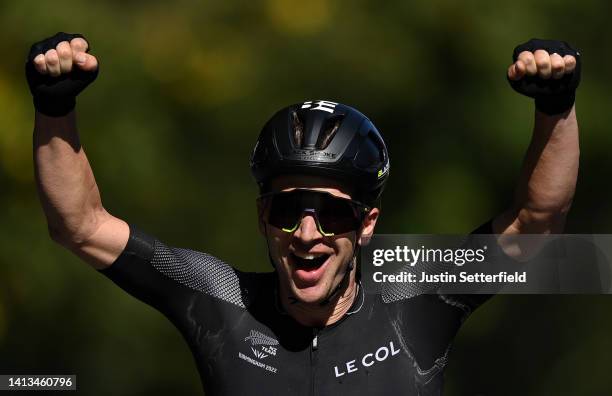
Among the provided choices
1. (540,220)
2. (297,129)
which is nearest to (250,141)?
(297,129)

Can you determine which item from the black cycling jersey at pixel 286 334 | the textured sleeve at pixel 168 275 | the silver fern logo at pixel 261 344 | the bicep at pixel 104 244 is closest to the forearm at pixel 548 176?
the black cycling jersey at pixel 286 334

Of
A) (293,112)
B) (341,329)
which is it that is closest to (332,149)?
(293,112)

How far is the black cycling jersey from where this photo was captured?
620 centimetres

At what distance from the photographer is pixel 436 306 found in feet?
20.7

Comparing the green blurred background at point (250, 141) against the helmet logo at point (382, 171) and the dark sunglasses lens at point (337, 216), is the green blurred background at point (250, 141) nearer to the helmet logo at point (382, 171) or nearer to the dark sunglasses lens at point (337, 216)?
the helmet logo at point (382, 171)

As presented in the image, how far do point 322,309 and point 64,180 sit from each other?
52.4 inches

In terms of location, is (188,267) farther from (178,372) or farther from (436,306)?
(178,372)

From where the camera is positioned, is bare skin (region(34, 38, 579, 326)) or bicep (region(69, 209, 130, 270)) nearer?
bare skin (region(34, 38, 579, 326))

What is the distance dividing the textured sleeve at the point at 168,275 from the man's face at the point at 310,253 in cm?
41

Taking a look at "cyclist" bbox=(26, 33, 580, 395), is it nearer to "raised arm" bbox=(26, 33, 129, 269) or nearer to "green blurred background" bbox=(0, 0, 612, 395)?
"raised arm" bbox=(26, 33, 129, 269)

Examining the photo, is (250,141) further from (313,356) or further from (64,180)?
(64,180)

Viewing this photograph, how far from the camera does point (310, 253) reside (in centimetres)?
Answer: 605

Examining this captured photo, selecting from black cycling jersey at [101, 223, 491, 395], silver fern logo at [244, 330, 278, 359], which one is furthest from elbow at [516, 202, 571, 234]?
silver fern logo at [244, 330, 278, 359]

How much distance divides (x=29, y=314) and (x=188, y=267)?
8.68m
